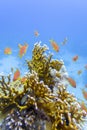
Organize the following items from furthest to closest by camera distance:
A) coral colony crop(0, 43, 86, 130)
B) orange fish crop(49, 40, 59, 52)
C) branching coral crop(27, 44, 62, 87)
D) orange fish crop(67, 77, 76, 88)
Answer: orange fish crop(49, 40, 59, 52) → orange fish crop(67, 77, 76, 88) → branching coral crop(27, 44, 62, 87) → coral colony crop(0, 43, 86, 130)

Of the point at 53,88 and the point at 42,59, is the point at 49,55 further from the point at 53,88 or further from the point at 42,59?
the point at 53,88

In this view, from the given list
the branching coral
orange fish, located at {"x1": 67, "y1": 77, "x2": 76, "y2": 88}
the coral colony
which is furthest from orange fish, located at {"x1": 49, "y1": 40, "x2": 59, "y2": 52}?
the coral colony

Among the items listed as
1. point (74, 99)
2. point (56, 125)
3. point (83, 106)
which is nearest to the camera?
point (56, 125)

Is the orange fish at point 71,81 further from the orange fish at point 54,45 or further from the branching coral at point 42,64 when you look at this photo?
the orange fish at point 54,45

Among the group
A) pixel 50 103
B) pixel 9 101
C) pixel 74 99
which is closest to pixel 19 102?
pixel 9 101

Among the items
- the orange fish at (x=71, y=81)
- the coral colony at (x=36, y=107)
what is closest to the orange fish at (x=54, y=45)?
the orange fish at (x=71, y=81)

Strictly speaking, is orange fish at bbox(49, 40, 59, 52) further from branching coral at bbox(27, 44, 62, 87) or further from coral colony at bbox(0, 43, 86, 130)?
coral colony at bbox(0, 43, 86, 130)

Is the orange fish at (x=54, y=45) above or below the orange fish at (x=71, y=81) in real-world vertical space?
above

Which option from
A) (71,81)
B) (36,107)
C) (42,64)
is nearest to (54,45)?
(71,81)
